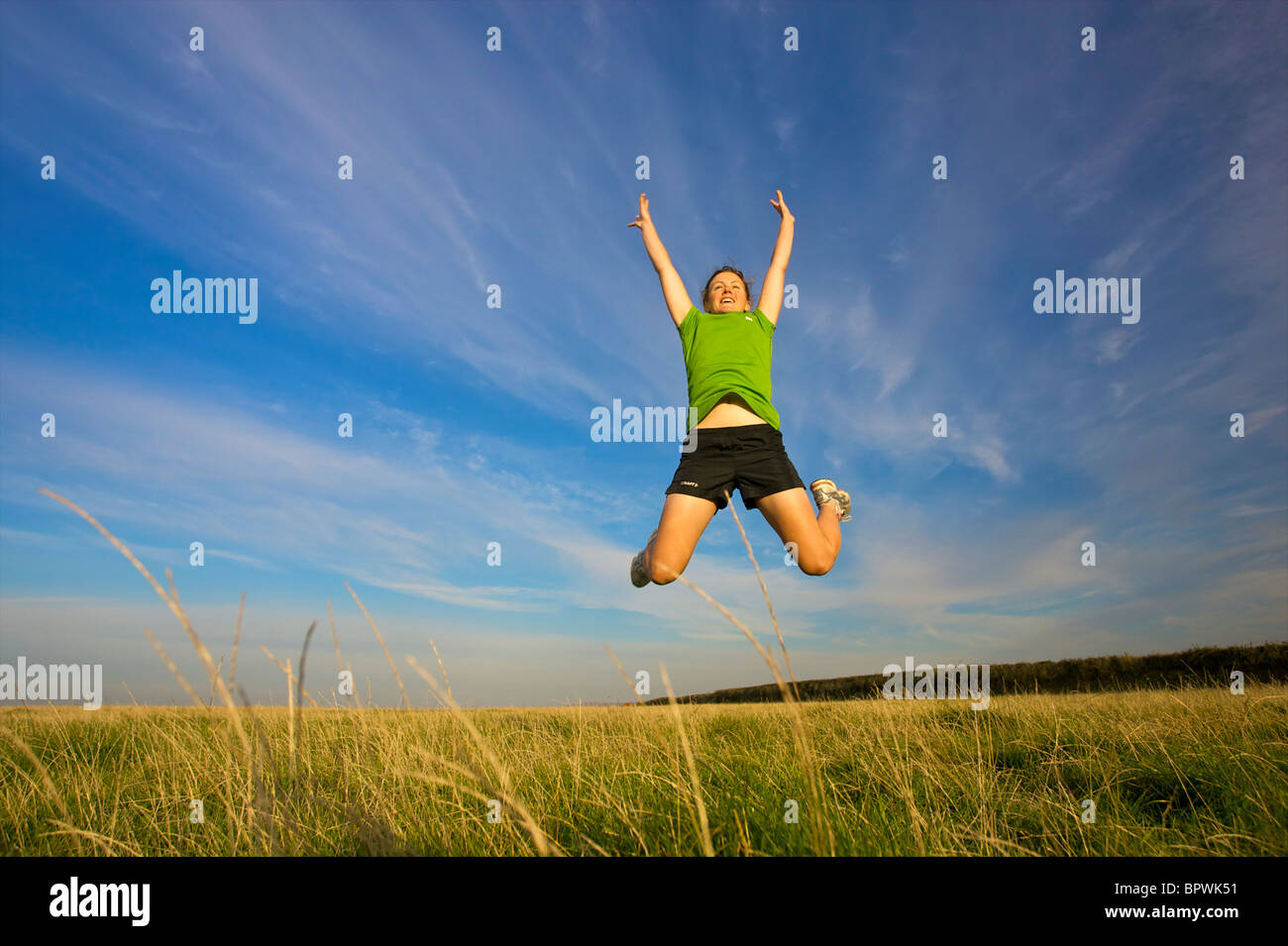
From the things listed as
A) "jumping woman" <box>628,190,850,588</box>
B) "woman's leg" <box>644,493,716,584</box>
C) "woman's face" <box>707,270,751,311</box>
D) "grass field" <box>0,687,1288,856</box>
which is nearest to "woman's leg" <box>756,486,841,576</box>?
"jumping woman" <box>628,190,850,588</box>

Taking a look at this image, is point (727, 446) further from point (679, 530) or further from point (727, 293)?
point (727, 293)

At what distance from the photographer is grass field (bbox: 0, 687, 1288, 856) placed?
2301mm

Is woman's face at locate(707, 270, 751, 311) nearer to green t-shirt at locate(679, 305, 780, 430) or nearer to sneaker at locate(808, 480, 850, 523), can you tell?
green t-shirt at locate(679, 305, 780, 430)

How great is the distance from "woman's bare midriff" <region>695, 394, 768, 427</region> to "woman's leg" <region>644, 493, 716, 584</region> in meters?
0.73

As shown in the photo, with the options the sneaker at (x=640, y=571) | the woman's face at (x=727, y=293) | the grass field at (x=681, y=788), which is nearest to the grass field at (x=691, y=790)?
the grass field at (x=681, y=788)

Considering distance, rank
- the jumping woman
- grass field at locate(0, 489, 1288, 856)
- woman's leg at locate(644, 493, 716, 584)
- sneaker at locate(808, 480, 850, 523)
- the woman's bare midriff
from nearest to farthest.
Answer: grass field at locate(0, 489, 1288, 856), woman's leg at locate(644, 493, 716, 584), the jumping woman, the woman's bare midriff, sneaker at locate(808, 480, 850, 523)

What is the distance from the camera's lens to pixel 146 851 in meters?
2.83

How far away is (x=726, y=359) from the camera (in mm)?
5602

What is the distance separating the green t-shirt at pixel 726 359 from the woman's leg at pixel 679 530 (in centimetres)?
79

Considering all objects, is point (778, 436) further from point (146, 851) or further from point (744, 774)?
point (146, 851)

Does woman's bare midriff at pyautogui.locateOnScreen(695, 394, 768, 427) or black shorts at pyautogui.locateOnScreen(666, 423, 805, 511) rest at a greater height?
woman's bare midriff at pyautogui.locateOnScreen(695, 394, 768, 427)

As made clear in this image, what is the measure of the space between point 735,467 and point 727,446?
0.19 metres

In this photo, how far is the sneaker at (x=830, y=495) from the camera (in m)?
6.11
